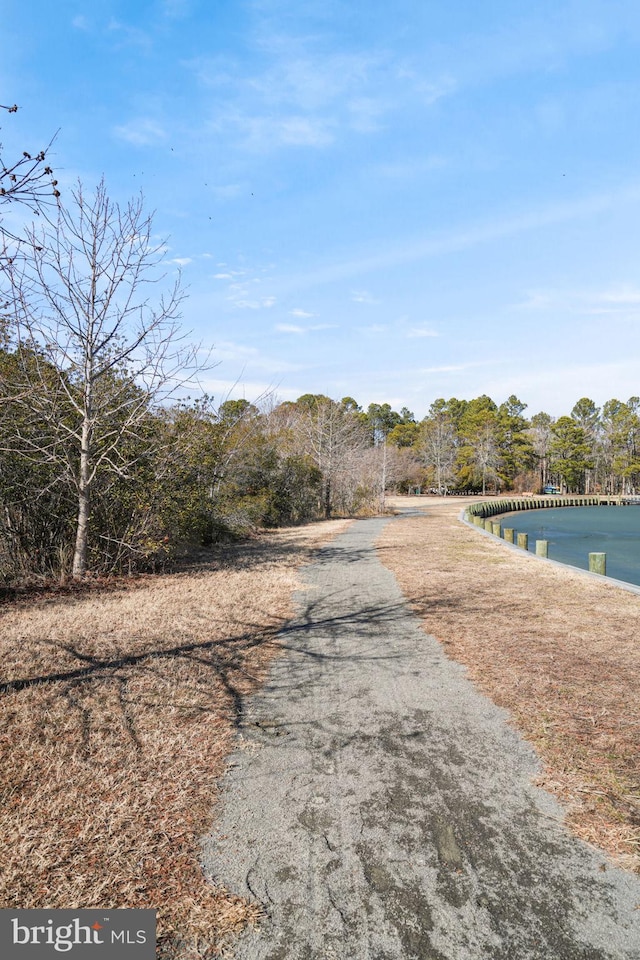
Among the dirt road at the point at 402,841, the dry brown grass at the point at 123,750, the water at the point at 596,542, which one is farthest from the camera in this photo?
the water at the point at 596,542

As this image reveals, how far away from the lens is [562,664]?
15.7 ft

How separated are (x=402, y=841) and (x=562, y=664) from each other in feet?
9.76

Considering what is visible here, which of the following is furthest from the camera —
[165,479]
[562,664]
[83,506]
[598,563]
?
[598,563]

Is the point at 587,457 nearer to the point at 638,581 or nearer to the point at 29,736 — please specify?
the point at 638,581

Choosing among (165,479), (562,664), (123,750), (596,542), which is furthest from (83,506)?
(596,542)

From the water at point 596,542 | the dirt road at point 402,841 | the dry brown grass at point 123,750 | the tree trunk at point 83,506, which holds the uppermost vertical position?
the tree trunk at point 83,506

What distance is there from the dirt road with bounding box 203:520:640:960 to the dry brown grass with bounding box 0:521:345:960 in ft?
0.61

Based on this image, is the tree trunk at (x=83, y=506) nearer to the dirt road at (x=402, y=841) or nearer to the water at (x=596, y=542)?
the dirt road at (x=402, y=841)

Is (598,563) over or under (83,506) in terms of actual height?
under

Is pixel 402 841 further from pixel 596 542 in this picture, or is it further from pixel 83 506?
pixel 596 542

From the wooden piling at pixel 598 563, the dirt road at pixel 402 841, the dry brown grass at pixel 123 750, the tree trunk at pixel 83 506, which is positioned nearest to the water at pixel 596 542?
the wooden piling at pixel 598 563

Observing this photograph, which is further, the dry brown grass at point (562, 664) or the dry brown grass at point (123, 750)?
the dry brown grass at point (562, 664)

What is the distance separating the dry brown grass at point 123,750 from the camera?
2.07 meters

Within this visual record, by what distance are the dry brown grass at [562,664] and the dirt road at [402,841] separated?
6.8 inches
